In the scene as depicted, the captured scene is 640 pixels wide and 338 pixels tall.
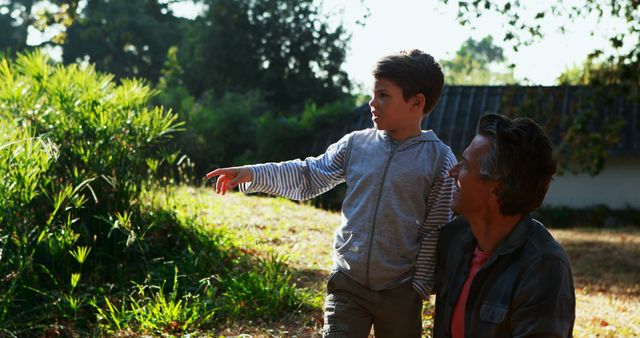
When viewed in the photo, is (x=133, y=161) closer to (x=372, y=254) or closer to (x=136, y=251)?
(x=136, y=251)

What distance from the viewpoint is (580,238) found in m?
16.1

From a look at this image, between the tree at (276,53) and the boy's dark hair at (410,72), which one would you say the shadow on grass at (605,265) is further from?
the tree at (276,53)

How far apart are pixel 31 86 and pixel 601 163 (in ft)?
24.0

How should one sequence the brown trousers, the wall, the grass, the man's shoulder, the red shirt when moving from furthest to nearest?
1. the wall
2. the grass
3. the brown trousers
4. the man's shoulder
5. the red shirt

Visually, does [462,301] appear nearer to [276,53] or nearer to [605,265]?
[605,265]

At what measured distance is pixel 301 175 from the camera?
3445 millimetres

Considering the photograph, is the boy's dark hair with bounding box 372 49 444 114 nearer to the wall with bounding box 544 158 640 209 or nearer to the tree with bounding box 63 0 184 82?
the wall with bounding box 544 158 640 209

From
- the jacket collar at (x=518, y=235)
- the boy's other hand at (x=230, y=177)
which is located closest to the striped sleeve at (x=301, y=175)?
the boy's other hand at (x=230, y=177)

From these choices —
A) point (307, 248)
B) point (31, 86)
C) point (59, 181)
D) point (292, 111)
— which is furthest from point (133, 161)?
point (292, 111)

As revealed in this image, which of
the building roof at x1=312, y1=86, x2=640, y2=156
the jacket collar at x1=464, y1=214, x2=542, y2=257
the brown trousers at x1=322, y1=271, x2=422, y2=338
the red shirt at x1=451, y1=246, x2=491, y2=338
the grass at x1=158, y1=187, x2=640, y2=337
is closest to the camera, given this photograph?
the jacket collar at x1=464, y1=214, x2=542, y2=257

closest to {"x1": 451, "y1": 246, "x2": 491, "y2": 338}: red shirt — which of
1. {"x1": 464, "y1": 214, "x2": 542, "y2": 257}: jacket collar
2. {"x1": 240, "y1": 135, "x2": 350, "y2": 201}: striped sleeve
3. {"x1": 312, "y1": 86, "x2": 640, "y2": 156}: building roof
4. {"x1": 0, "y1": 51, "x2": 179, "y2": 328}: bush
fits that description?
{"x1": 464, "y1": 214, "x2": 542, "y2": 257}: jacket collar

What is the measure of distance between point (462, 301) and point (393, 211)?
1.68ft

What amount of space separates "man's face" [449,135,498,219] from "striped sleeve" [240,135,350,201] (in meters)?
0.72

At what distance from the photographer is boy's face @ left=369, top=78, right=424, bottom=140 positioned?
3.17 m
